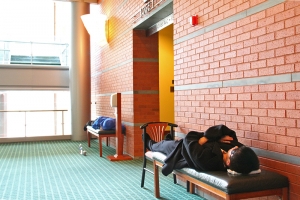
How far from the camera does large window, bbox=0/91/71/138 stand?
30.6ft

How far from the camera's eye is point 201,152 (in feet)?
9.14

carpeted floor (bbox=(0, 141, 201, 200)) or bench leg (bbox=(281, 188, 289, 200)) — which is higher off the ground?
bench leg (bbox=(281, 188, 289, 200))

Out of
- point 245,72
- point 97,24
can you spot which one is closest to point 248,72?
point 245,72

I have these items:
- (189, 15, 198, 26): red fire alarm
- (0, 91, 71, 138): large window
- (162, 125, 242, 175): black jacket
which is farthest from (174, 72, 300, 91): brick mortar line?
(0, 91, 71, 138): large window

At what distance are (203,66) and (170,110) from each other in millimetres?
3735

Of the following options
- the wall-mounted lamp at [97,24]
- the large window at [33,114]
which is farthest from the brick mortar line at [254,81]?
the large window at [33,114]

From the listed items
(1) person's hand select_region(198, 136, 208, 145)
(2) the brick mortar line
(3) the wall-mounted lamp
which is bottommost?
(1) person's hand select_region(198, 136, 208, 145)

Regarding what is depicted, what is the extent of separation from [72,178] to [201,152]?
2.66m

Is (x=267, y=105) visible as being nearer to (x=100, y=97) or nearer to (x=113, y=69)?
(x=113, y=69)

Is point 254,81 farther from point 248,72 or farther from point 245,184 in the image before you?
point 245,184

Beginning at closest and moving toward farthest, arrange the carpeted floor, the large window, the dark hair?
1. the dark hair
2. the carpeted floor
3. the large window

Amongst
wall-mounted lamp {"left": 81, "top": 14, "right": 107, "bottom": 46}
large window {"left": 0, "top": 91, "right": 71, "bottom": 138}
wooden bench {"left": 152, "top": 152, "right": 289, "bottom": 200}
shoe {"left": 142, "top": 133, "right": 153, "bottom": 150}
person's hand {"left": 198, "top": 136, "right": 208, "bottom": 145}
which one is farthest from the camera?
large window {"left": 0, "top": 91, "right": 71, "bottom": 138}

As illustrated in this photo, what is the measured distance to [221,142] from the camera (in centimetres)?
302

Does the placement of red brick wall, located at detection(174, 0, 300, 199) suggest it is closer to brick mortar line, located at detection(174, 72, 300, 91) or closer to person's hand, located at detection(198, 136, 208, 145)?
brick mortar line, located at detection(174, 72, 300, 91)
